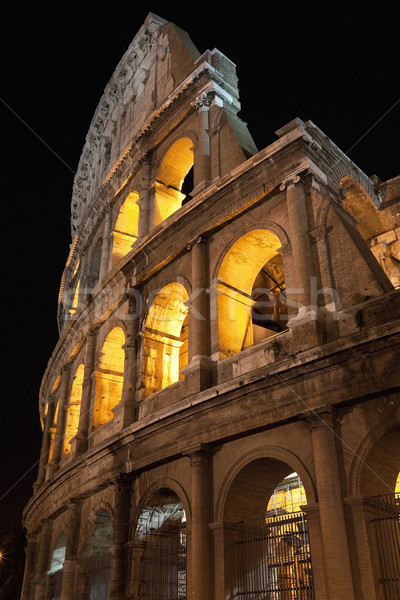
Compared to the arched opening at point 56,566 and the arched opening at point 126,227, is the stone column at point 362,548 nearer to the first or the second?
the arched opening at point 56,566

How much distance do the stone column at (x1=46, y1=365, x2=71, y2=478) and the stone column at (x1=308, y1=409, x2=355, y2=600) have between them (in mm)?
9953

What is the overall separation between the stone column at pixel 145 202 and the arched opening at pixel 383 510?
8.05 meters

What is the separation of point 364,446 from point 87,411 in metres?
7.97

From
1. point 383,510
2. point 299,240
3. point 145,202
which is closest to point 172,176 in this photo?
point 145,202

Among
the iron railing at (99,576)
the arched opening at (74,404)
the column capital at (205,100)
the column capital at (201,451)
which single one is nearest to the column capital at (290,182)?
the column capital at (205,100)

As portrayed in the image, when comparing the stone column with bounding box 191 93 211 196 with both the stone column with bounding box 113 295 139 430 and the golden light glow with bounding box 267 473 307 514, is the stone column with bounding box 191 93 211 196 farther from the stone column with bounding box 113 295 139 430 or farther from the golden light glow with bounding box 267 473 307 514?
the golden light glow with bounding box 267 473 307 514

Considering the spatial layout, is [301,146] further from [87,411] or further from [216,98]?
[87,411]

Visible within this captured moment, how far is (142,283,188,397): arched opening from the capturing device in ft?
39.9

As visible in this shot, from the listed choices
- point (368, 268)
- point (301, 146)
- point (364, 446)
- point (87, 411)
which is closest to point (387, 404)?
point (364, 446)

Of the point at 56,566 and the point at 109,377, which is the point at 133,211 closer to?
the point at 109,377

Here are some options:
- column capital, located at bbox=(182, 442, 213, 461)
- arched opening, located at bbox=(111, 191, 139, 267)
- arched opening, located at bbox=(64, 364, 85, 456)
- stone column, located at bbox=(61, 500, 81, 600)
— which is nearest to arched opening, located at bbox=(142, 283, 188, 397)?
column capital, located at bbox=(182, 442, 213, 461)

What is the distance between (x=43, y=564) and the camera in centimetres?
1440

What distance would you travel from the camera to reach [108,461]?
11695 millimetres

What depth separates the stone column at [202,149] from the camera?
41.5 ft
